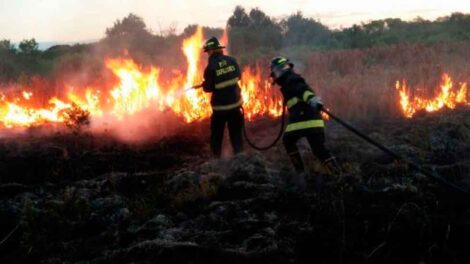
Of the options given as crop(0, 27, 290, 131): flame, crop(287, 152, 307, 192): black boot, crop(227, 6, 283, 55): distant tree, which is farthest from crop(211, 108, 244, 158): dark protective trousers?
crop(227, 6, 283, 55): distant tree

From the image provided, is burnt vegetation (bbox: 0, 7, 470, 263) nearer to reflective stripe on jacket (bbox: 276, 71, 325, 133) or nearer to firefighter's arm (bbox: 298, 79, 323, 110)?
reflective stripe on jacket (bbox: 276, 71, 325, 133)

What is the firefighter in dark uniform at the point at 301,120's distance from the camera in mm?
7398

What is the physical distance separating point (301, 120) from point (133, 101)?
16.3 feet

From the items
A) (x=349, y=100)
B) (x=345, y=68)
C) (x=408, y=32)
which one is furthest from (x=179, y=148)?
(x=408, y=32)

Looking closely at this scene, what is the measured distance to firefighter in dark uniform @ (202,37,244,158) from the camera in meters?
8.66

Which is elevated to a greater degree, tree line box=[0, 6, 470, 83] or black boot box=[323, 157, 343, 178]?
tree line box=[0, 6, 470, 83]

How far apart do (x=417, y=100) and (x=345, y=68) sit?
5184 millimetres

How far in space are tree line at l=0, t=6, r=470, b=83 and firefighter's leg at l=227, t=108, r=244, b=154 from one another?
32.5 feet

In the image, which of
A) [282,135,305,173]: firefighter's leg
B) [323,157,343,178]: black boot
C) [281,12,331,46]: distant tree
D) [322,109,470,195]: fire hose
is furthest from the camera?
[281,12,331,46]: distant tree

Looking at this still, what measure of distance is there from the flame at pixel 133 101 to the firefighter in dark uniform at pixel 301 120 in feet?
12.5

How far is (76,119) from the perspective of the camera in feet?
32.8

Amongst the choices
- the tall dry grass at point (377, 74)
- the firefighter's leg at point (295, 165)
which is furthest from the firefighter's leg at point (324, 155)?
the tall dry grass at point (377, 74)

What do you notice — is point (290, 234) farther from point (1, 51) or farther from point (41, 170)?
point (1, 51)

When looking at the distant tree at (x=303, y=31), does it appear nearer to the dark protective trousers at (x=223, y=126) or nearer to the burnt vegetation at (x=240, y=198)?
the burnt vegetation at (x=240, y=198)
